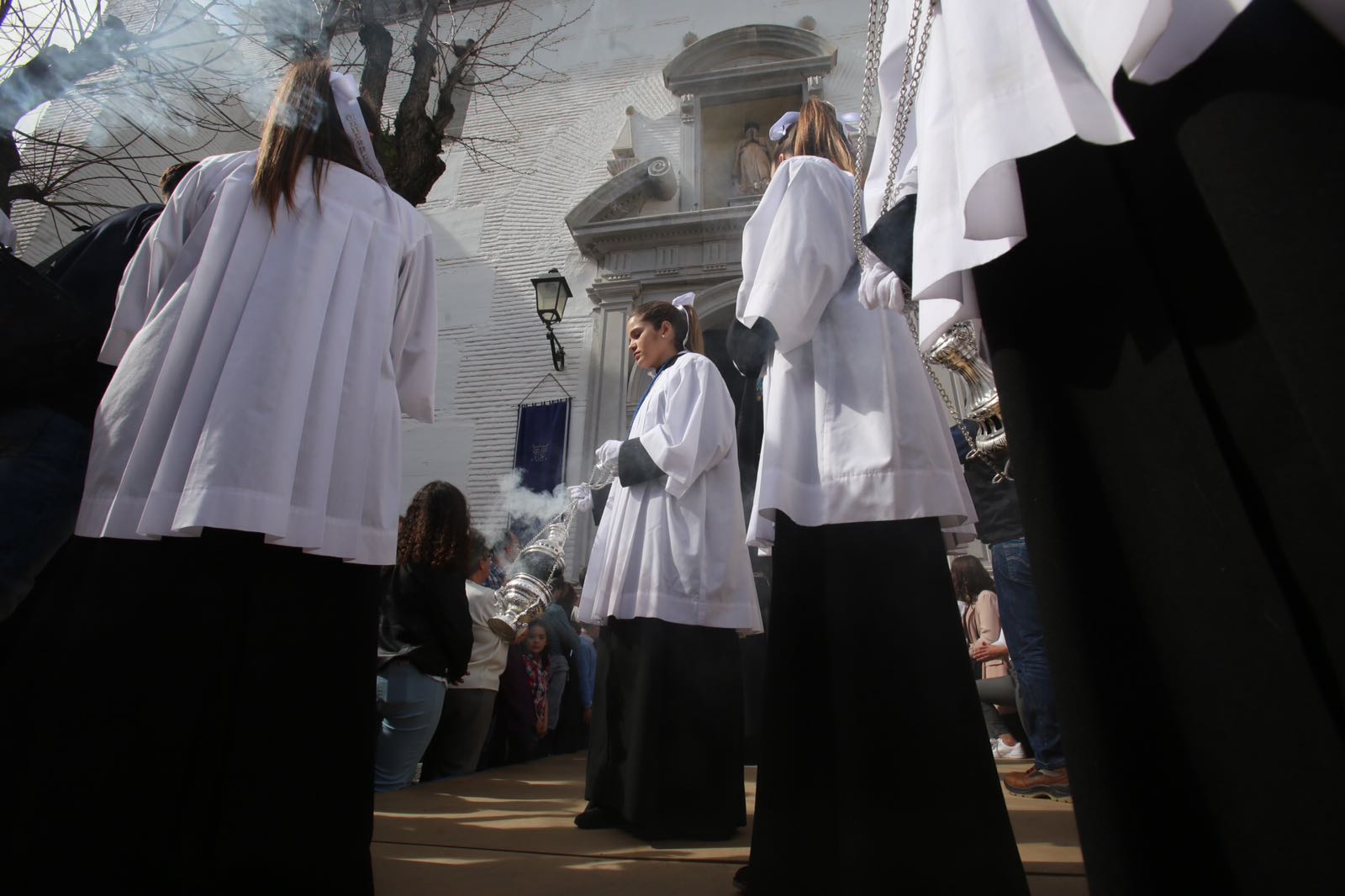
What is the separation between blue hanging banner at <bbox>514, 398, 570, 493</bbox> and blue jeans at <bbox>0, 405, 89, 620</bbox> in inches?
257

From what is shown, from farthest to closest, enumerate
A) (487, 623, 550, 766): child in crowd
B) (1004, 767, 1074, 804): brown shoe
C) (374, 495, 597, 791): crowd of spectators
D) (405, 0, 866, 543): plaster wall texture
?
(405, 0, 866, 543): plaster wall texture → (487, 623, 550, 766): child in crowd → (374, 495, 597, 791): crowd of spectators → (1004, 767, 1074, 804): brown shoe

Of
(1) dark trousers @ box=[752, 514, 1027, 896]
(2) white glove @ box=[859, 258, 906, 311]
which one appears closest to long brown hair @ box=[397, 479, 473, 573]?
(1) dark trousers @ box=[752, 514, 1027, 896]

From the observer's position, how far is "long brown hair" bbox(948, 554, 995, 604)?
4941 millimetres

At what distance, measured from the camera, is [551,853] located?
2.13 metres

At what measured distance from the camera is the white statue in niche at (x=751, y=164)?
9133mm

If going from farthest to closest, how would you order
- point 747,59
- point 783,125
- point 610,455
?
point 747,59
point 610,455
point 783,125

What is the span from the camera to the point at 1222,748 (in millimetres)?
638

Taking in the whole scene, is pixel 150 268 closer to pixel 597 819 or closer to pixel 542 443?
pixel 597 819

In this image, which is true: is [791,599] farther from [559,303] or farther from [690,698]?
[559,303]

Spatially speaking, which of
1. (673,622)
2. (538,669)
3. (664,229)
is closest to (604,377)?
(664,229)

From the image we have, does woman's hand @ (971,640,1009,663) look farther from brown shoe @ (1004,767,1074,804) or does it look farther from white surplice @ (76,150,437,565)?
white surplice @ (76,150,437,565)

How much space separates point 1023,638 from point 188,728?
9.67ft

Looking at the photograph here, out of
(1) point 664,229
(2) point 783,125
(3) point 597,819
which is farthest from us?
(1) point 664,229

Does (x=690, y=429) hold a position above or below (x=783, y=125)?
below
